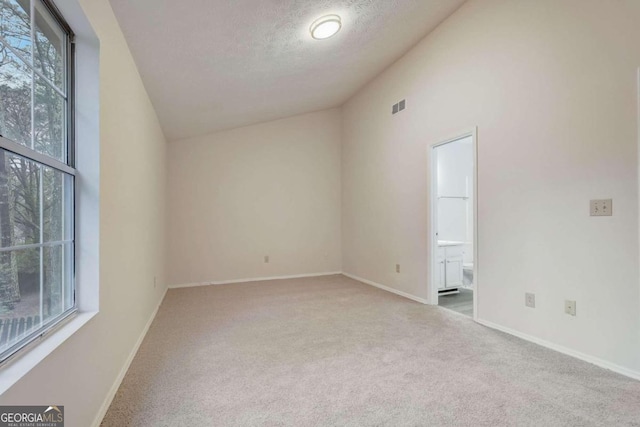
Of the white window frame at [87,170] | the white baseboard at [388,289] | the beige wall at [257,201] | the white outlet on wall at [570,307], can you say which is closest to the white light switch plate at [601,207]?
the white outlet on wall at [570,307]

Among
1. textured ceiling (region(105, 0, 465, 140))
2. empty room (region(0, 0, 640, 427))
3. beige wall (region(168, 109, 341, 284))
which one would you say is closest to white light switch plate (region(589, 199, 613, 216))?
empty room (region(0, 0, 640, 427))

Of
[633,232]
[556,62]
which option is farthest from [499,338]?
[556,62]

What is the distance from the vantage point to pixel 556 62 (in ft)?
8.40

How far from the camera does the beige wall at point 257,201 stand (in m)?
5.11

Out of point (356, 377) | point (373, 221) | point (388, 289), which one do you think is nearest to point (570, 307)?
point (356, 377)

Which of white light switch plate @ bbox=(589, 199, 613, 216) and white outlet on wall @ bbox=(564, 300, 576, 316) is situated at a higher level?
white light switch plate @ bbox=(589, 199, 613, 216)

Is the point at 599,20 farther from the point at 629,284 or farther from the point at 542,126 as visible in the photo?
the point at 629,284

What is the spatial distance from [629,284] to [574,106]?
131cm

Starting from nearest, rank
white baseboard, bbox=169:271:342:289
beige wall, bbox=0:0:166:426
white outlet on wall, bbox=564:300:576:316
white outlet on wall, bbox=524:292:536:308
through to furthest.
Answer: beige wall, bbox=0:0:166:426
white outlet on wall, bbox=564:300:576:316
white outlet on wall, bbox=524:292:536:308
white baseboard, bbox=169:271:342:289

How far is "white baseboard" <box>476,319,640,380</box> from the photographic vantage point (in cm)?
215

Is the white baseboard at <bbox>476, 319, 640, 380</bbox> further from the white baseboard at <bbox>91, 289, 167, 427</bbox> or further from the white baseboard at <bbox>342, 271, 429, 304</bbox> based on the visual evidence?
the white baseboard at <bbox>91, 289, 167, 427</bbox>

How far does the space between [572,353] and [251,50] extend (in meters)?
3.52

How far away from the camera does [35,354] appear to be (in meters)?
1.15

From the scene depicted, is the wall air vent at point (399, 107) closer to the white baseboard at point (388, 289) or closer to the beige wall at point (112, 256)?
the white baseboard at point (388, 289)
